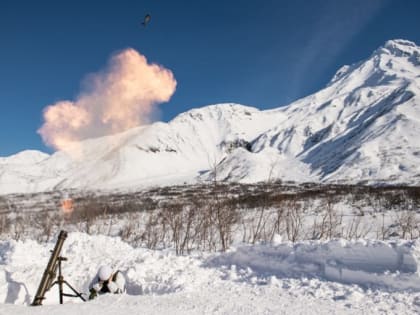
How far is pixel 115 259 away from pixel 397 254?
5771 millimetres

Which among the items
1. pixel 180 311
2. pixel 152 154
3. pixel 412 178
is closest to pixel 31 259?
pixel 180 311

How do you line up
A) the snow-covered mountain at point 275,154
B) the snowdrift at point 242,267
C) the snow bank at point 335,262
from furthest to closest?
the snow-covered mountain at point 275,154
the snowdrift at point 242,267
the snow bank at point 335,262

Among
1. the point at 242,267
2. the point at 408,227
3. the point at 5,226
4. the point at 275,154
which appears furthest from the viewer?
the point at 275,154

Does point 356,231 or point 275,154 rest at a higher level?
point 275,154

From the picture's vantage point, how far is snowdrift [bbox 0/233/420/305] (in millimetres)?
5340

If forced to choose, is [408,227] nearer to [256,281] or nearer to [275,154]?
[256,281]

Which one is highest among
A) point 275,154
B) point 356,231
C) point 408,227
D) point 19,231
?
point 275,154

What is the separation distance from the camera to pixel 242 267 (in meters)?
6.68

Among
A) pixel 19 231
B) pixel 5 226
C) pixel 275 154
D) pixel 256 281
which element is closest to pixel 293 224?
pixel 256 281

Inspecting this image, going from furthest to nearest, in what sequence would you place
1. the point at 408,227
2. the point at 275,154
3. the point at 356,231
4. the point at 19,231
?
the point at 275,154 < the point at 19,231 < the point at 356,231 < the point at 408,227

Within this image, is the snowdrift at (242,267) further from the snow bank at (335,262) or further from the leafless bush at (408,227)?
the leafless bush at (408,227)

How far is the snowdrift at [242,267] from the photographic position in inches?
210

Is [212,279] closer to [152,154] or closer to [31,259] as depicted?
[31,259]

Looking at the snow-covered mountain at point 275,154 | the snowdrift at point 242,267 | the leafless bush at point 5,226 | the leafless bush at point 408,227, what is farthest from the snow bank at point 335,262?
the leafless bush at point 5,226
